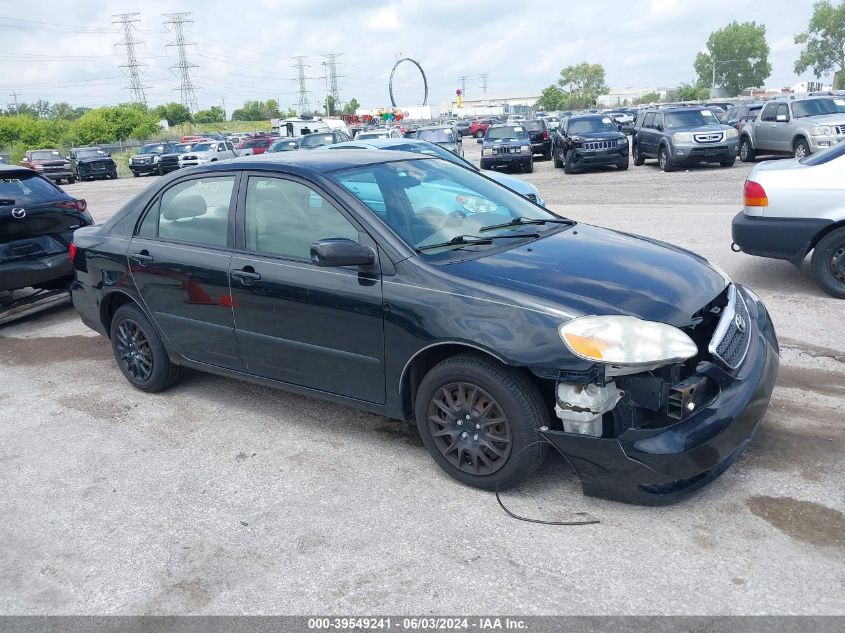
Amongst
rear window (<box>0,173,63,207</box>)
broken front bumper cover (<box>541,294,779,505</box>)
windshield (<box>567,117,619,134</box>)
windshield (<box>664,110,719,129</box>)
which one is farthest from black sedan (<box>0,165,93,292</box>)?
windshield (<box>567,117,619,134</box>)

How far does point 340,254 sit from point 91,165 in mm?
39416

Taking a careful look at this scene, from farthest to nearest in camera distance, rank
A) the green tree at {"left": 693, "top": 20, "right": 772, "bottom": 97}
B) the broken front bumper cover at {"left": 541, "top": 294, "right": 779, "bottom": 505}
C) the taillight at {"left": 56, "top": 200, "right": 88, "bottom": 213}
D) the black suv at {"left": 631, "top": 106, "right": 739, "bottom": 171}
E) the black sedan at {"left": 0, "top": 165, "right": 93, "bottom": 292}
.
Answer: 1. the green tree at {"left": 693, "top": 20, "right": 772, "bottom": 97}
2. the black suv at {"left": 631, "top": 106, "right": 739, "bottom": 171}
3. the taillight at {"left": 56, "top": 200, "right": 88, "bottom": 213}
4. the black sedan at {"left": 0, "top": 165, "right": 93, "bottom": 292}
5. the broken front bumper cover at {"left": 541, "top": 294, "right": 779, "bottom": 505}

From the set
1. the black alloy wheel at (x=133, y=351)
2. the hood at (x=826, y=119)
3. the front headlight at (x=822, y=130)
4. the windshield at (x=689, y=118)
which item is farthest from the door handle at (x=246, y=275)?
the windshield at (x=689, y=118)

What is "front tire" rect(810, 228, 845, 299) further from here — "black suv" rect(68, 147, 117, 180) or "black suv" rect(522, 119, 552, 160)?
"black suv" rect(68, 147, 117, 180)

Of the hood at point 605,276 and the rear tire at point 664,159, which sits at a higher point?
the hood at point 605,276

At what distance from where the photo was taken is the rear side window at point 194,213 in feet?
15.8

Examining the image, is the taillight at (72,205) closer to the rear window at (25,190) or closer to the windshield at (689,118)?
the rear window at (25,190)

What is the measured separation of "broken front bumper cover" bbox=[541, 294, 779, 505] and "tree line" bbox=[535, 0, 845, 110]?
13584 centimetres

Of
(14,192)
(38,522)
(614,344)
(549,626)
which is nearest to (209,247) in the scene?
(38,522)

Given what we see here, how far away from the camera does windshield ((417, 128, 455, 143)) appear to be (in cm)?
2402

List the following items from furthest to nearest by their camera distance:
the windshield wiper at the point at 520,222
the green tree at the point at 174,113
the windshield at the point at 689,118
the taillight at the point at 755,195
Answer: the green tree at the point at 174,113, the windshield at the point at 689,118, the taillight at the point at 755,195, the windshield wiper at the point at 520,222

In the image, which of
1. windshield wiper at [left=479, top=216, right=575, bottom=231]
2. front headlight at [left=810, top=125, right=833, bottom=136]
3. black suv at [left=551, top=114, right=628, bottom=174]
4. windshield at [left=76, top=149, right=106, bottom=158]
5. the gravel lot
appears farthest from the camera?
windshield at [left=76, top=149, right=106, bottom=158]

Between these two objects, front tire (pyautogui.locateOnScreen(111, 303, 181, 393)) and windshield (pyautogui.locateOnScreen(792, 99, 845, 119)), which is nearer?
front tire (pyautogui.locateOnScreen(111, 303, 181, 393))

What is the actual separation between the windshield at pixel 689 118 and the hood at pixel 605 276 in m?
17.4
